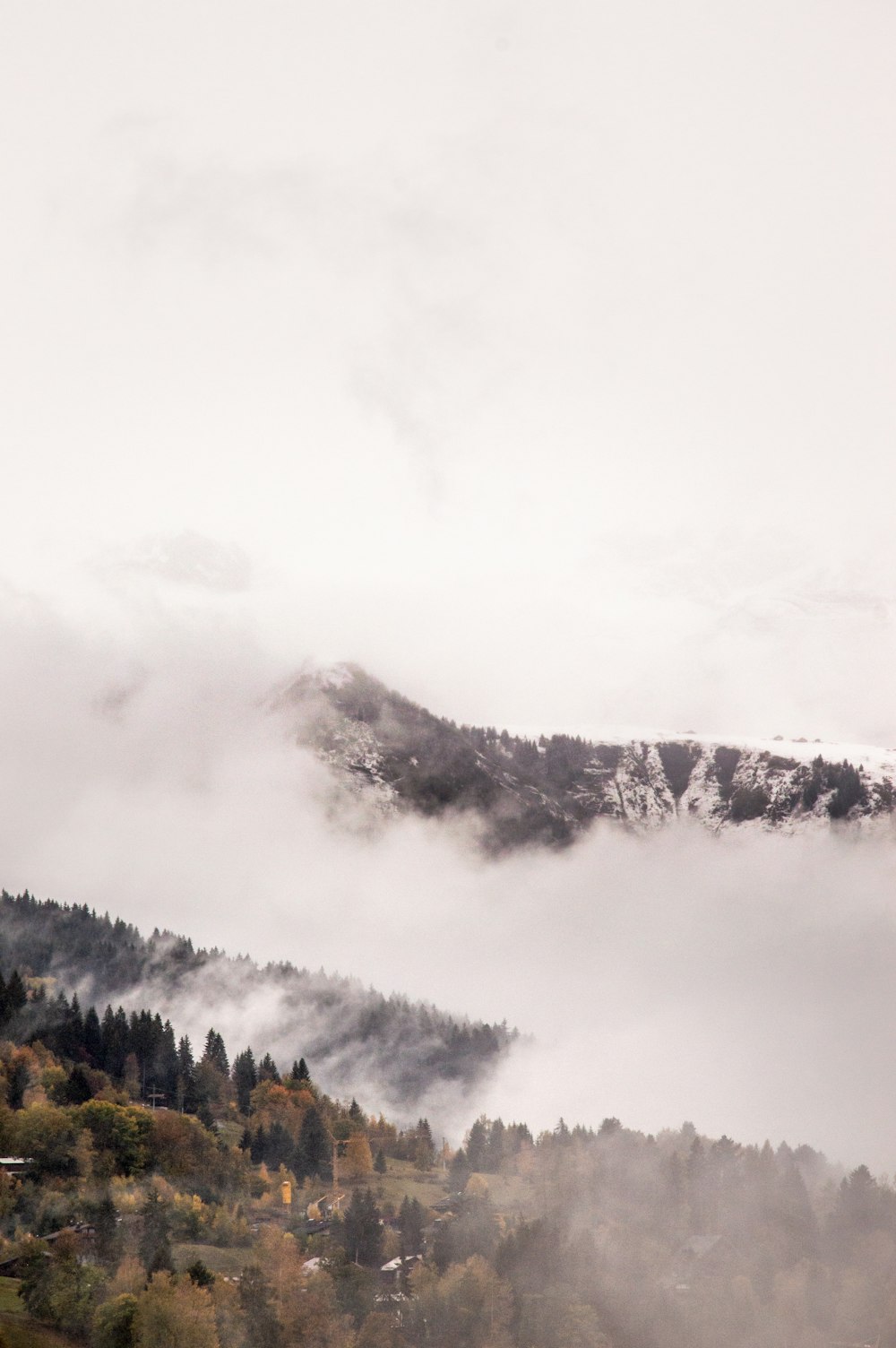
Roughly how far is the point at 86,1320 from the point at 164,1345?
12219mm

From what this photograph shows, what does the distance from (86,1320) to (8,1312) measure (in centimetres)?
1137

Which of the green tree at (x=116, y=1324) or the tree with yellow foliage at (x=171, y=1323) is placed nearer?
the green tree at (x=116, y=1324)

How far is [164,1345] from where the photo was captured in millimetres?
190250

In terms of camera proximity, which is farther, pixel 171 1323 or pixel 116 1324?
pixel 171 1323

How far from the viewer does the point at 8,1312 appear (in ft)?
617

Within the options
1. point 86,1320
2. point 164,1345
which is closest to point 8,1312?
point 86,1320

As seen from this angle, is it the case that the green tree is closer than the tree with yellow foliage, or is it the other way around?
the green tree

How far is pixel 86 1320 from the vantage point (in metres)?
190

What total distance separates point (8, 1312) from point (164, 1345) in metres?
23.5

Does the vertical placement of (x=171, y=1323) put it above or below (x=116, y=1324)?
below

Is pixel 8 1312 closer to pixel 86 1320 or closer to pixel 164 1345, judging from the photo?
A: pixel 86 1320
